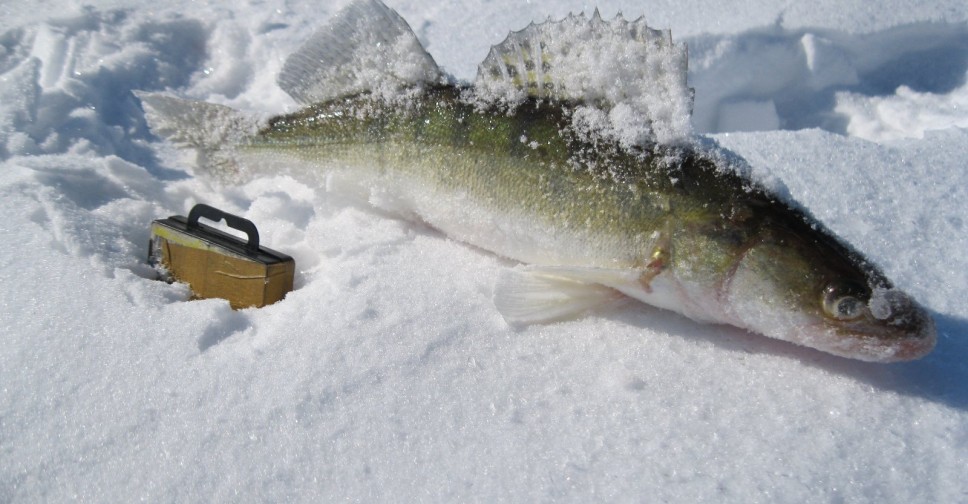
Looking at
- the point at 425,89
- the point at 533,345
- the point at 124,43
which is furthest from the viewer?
the point at 124,43

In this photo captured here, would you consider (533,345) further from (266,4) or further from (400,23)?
(266,4)

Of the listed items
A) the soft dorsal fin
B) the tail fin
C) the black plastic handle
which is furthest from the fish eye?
the tail fin

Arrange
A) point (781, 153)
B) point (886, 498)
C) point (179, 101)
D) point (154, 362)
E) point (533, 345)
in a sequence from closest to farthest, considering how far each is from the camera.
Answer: point (886, 498) → point (154, 362) → point (533, 345) → point (781, 153) → point (179, 101)

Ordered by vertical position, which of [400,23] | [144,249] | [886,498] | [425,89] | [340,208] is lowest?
[144,249]

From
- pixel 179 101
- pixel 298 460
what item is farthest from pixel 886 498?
pixel 179 101

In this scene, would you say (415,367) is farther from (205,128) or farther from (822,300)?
(205,128)

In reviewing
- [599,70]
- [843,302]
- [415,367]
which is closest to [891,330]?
[843,302]
